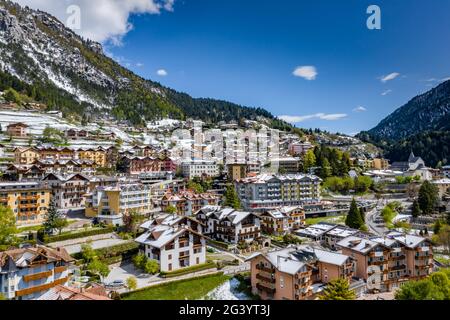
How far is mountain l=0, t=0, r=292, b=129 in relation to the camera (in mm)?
71750

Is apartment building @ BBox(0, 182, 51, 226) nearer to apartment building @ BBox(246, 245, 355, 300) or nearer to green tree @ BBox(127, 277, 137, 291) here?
green tree @ BBox(127, 277, 137, 291)

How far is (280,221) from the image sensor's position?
27.9 meters

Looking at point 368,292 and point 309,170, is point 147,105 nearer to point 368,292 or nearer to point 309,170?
point 309,170

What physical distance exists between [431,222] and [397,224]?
3.28 metres

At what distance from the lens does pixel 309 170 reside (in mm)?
46188

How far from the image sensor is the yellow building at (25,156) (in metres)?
34.7

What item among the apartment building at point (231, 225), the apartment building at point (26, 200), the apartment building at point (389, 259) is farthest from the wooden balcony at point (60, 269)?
the apartment building at point (389, 259)

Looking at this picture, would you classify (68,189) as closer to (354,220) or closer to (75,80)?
(354,220)

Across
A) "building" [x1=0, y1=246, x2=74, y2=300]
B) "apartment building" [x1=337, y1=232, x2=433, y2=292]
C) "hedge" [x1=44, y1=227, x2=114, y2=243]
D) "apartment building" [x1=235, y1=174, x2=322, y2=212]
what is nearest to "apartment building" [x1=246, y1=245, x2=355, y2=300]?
"apartment building" [x1=337, y1=232, x2=433, y2=292]

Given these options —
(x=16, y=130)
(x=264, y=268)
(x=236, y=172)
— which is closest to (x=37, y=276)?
(x=264, y=268)

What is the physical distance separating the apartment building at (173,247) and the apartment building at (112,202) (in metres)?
5.74

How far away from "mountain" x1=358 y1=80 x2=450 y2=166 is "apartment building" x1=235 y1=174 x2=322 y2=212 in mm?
48551

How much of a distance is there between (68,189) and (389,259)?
75.1ft
